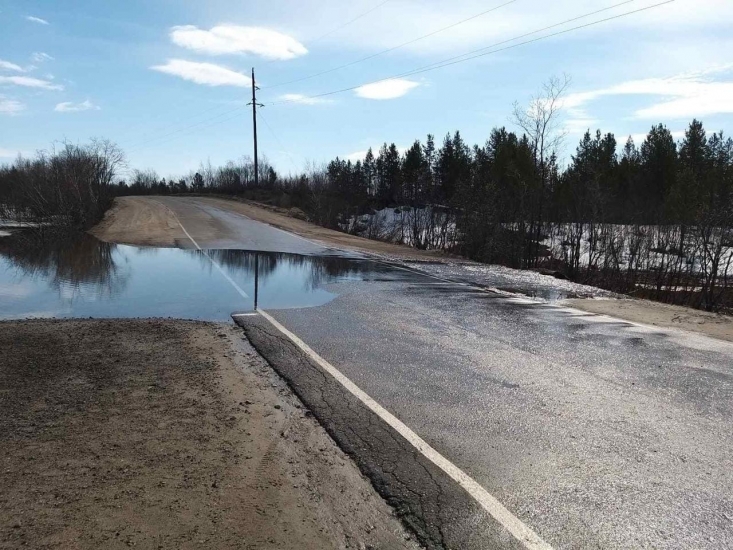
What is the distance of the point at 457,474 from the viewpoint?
3.99 metres

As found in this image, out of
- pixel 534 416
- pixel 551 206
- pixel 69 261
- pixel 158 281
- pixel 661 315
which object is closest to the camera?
pixel 534 416

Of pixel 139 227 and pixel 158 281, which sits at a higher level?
pixel 139 227

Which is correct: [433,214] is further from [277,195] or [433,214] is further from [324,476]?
[324,476]

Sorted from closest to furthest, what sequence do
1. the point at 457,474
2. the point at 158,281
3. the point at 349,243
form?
the point at 457,474 < the point at 158,281 < the point at 349,243

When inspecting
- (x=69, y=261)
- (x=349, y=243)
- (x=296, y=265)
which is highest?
(x=349, y=243)

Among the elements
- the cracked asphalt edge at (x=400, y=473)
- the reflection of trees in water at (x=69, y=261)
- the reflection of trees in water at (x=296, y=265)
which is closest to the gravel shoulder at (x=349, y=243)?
the reflection of trees in water at (x=69, y=261)

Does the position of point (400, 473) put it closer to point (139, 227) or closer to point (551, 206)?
point (139, 227)

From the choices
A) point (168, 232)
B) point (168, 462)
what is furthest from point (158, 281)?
point (168, 232)

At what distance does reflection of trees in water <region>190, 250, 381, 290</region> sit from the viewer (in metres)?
14.1

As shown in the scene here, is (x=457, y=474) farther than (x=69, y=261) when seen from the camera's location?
No

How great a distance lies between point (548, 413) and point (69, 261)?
1662 centimetres

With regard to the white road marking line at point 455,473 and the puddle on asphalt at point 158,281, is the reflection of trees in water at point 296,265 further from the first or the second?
the white road marking line at point 455,473

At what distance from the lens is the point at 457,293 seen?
12039mm

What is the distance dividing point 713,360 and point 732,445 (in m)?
3.00
